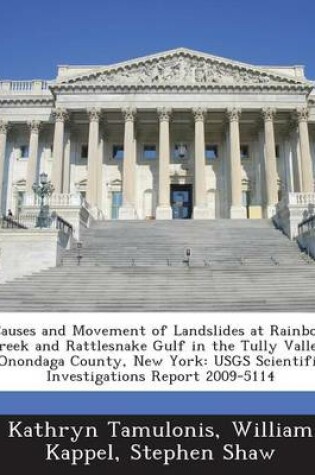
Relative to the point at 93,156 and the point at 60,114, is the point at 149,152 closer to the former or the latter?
the point at 93,156

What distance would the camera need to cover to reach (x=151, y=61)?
43406mm

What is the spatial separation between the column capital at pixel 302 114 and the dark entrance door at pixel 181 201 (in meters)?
12.5

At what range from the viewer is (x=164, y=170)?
41.3 meters

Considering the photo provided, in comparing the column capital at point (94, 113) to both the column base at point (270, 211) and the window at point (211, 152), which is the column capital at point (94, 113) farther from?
the column base at point (270, 211)

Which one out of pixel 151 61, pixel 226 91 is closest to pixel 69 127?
pixel 151 61

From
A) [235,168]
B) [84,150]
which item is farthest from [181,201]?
[84,150]

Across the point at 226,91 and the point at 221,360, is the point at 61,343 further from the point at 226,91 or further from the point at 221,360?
the point at 226,91

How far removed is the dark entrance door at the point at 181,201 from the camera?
47156 mm

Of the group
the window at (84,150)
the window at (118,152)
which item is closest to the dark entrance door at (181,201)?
the window at (118,152)

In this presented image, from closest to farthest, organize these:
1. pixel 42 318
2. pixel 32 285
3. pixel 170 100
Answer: pixel 42 318, pixel 32 285, pixel 170 100

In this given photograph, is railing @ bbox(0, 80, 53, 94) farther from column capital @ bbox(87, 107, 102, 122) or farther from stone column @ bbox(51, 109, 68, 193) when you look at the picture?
column capital @ bbox(87, 107, 102, 122)

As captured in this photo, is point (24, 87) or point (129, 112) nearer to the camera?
point (129, 112)

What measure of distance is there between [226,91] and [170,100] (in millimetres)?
5457

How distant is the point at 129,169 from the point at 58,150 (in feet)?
22.9
